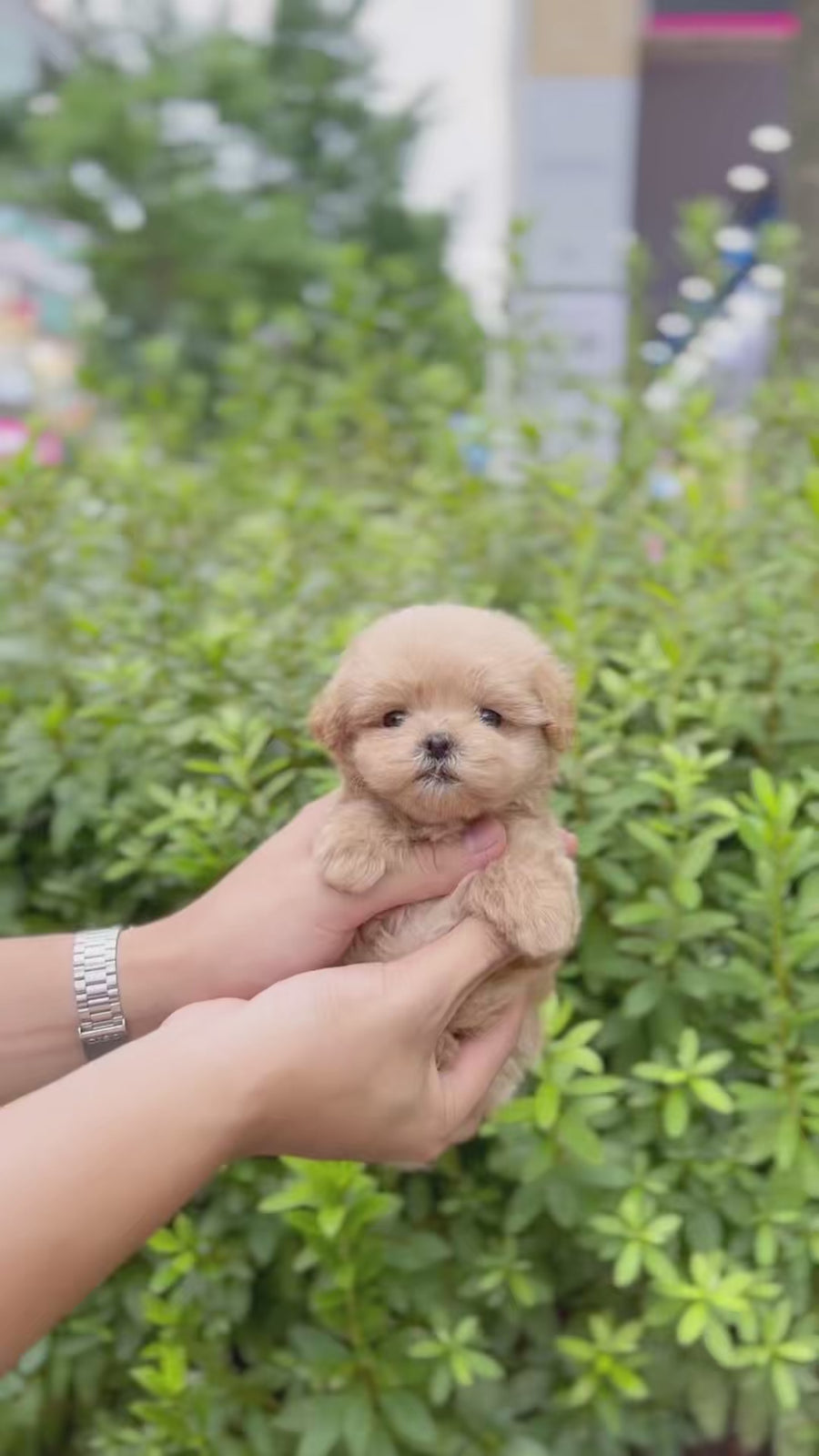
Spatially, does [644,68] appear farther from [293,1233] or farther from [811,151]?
[293,1233]

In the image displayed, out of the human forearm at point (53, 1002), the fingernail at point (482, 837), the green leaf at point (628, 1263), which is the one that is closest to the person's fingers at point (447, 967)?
the fingernail at point (482, 837)

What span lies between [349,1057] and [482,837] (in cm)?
38

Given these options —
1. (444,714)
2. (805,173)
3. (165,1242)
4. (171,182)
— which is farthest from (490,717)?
(171,182)

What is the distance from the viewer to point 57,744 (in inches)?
98.2

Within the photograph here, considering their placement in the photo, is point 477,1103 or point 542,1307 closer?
point 477,1103

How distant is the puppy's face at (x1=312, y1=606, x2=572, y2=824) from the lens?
169cm

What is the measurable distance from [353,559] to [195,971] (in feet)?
4.96

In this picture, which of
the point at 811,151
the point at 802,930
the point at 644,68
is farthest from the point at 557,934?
the point at 644,68

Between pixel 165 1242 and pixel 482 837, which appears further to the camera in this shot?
pixel 165 1242

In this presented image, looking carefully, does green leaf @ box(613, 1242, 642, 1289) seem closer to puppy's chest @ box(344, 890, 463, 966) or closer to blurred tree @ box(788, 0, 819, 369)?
puppy's chest @ box(344, 890, 463, 966)

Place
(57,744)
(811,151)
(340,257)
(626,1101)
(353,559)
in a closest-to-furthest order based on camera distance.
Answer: (626,1101), (57,744), (353,559), (811,151), (340,257)

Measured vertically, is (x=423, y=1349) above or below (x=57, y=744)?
below

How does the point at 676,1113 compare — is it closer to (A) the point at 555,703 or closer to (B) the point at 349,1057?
(B) the point at 349,1057

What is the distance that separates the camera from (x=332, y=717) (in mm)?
1790
